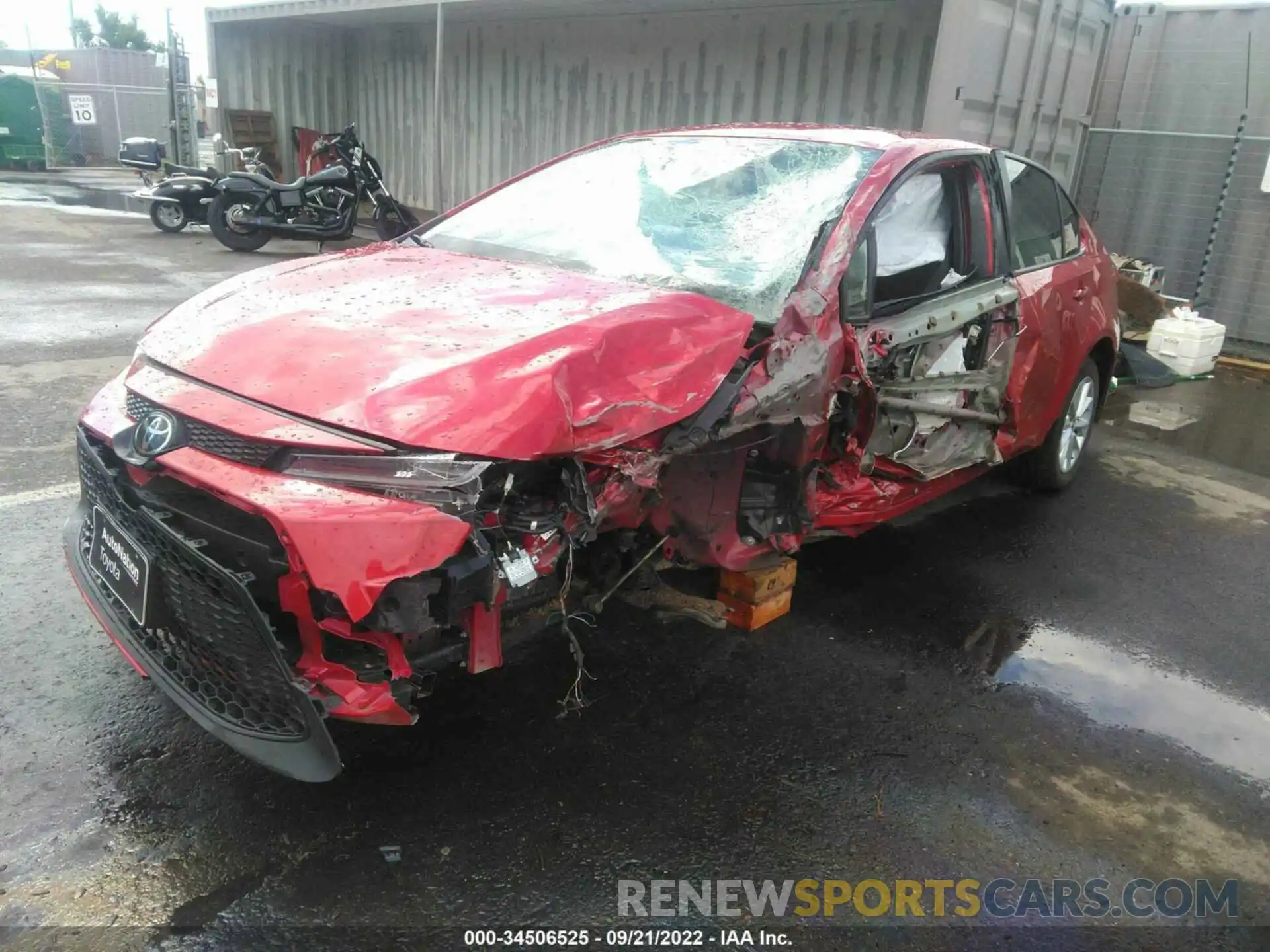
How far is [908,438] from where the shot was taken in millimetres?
3225

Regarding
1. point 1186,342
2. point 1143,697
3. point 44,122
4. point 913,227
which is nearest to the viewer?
point 1143,697

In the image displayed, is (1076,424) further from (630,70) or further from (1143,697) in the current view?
(630,70)

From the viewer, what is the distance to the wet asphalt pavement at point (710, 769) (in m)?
2.12

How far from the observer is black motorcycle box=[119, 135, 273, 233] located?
11.1 m

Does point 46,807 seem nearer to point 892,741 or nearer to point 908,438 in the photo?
point 892,741

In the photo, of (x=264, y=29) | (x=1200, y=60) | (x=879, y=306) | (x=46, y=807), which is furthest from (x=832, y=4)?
(x=264, y=29)

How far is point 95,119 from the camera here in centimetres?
2164

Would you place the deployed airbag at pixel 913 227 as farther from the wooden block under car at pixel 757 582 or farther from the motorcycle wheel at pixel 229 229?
the motorcycle wheel at pixel 229 229

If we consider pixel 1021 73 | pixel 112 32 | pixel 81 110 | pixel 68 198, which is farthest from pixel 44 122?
pixel 112 32

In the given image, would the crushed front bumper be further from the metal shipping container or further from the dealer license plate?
the metal shipping container

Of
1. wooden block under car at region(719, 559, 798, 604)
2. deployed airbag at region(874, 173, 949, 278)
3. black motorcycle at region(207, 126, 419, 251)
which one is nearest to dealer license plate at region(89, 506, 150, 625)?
wooden block under car at region(719, 559, 798, 604)

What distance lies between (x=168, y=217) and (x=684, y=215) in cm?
1083

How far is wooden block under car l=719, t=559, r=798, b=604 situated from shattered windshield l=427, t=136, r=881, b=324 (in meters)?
1.00

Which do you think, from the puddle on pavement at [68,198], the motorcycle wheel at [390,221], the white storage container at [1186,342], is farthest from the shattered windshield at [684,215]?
the puddle on pavement at [68,198]
